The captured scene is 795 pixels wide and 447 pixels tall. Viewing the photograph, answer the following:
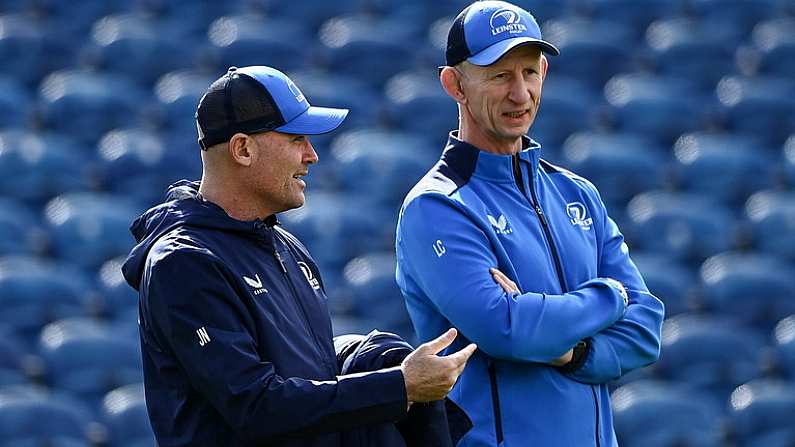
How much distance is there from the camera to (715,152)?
550cm

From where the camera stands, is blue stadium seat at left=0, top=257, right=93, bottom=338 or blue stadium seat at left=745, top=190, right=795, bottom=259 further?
blue stadium seat at left=745, top=190, right=795, bottom=259

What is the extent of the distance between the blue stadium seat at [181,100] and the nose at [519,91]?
11.7 ft

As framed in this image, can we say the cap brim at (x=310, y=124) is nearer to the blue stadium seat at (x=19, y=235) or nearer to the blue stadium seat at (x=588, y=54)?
the blue stadium seat at (x=19, y=235)

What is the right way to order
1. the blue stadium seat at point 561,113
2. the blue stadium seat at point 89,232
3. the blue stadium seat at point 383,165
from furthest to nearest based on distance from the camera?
the blue stadium seat at point 561,113, the blue stadium seat at point 383,165, the blue stadium seat at point 89,232

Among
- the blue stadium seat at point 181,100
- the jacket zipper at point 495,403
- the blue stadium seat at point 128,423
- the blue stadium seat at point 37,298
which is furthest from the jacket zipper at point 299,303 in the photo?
the blue stadium seat at point 181,100

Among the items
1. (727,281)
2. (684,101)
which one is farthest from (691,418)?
(684,101)

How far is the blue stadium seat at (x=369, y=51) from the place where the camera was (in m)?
6.01

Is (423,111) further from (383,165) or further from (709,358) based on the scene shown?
(709,358)

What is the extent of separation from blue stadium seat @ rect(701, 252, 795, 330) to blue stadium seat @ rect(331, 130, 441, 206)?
123 centimetres

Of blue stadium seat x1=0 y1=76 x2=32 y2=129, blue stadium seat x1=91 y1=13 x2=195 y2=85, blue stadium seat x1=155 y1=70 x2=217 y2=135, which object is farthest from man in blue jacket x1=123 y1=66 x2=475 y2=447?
blue stadium seat x1=91 y1=13 x2=195 y2=85

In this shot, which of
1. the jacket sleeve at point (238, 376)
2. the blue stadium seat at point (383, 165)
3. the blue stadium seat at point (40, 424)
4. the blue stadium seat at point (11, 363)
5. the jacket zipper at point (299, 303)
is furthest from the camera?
the blue stadium seat at point (383, 165)

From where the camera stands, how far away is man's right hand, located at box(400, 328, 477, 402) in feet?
6.48

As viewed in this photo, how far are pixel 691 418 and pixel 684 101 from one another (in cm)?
169

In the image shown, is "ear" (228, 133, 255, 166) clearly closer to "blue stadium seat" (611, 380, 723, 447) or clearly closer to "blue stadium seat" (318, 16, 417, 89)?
"blue stadium seat" (611, 380, 723, 447)
